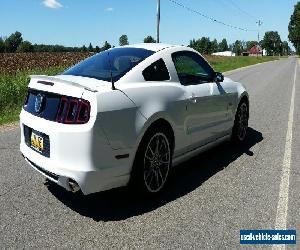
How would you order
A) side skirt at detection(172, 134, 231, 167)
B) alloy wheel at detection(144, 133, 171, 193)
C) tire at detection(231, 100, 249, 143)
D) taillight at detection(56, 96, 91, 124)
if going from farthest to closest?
tire at detection(231, 100, 249, 143)
side skirt at detection(172, 134, 231, 167)
alloy wheel at detection(144, 133, 171, 193)
taillight at detection(56, 96, 91, 124)

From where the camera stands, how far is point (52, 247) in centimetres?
335

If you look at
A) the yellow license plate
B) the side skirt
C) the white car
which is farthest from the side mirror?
the yellow license plate

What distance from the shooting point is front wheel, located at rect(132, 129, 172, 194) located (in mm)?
4098

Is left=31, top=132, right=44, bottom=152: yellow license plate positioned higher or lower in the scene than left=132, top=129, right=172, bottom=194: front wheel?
higher

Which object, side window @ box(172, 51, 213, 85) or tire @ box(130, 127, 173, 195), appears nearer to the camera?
tire @ box(130, 127, 173, 195)

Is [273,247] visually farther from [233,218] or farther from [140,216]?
[140,216]

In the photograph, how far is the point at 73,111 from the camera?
367 cm

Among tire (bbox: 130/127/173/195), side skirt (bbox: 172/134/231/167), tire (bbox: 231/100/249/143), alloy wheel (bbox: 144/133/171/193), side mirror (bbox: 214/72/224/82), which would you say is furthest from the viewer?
tire (bbox: 231/100/249/143)

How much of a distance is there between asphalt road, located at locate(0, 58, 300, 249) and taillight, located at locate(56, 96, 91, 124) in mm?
1016

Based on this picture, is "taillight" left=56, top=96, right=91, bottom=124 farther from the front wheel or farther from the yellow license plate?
the front wheel

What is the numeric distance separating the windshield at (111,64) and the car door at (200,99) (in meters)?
0.52

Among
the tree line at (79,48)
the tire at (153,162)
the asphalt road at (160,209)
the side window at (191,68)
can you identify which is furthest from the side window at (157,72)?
the tree line at (79,48)

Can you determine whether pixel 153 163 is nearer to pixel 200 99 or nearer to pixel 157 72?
pixel 157 72

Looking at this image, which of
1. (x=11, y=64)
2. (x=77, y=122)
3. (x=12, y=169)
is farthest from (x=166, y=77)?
(x=11, y=64)
